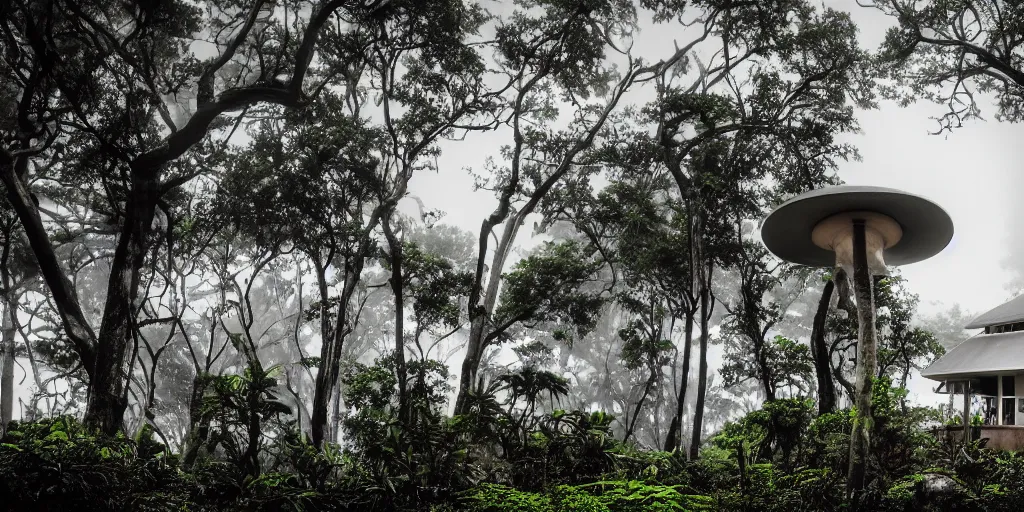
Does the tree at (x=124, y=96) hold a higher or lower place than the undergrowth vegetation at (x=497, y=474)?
higher

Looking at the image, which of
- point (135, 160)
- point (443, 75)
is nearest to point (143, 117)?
point (135, 160)

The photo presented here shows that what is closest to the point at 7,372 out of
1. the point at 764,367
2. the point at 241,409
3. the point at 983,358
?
the point at 241,409

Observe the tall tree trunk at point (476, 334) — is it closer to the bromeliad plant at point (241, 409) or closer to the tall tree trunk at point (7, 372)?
the bromeliad plant at point (241, 409)

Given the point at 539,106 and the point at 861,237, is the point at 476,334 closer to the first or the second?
the point at 539,106

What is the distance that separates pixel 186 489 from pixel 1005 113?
11.4 m

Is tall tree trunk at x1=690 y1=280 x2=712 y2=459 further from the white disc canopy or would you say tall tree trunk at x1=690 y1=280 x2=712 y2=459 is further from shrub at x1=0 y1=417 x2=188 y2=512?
shrub at x1=0 y1=417 x2=188 y2=512

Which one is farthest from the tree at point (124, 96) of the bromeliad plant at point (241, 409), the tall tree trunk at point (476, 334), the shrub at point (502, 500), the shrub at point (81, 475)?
the shrub at point (502, 500)

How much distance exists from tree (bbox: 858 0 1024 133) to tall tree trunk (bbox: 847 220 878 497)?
5878mm

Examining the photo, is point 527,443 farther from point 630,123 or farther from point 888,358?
point 630,123

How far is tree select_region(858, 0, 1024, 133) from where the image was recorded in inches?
330

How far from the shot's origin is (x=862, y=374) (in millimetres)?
4289

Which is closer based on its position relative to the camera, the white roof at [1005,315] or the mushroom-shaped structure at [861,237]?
the mushroom-shaped structure at [861,237]

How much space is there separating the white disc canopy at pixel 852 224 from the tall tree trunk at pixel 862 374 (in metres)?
0.21

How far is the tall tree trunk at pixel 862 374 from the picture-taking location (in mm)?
4250
